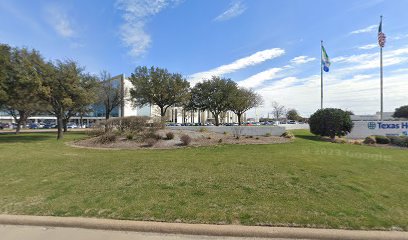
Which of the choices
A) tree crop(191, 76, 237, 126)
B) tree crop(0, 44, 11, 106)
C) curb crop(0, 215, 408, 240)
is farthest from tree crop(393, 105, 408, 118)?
tree crop(0, 44, 11, 106)

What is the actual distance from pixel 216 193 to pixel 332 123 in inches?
842

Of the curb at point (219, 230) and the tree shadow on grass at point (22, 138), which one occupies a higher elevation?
the tree shadow on grass at point (22, 138)

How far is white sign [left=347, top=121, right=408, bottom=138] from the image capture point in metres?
25.2

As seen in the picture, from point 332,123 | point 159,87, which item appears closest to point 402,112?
point 332,123

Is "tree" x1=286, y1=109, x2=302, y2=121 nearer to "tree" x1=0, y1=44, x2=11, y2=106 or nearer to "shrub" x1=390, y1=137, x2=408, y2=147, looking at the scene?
"shrub" x1=390, y1=137, x2=408, y2=147

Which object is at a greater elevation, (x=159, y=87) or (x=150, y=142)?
(x=159, y=87)

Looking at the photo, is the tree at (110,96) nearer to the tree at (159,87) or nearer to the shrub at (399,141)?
the tree at (159,87)

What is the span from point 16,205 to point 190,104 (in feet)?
119

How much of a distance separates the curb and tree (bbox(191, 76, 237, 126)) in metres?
35.1

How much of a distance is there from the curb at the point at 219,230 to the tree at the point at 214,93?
115ft

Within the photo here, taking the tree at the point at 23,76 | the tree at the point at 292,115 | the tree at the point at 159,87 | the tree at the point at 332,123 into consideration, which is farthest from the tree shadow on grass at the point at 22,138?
the tree at the point at 292,115

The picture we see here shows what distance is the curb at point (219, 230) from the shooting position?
11.1 ft

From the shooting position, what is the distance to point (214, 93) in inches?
1524

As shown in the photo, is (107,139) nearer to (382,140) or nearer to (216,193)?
(216,193)
